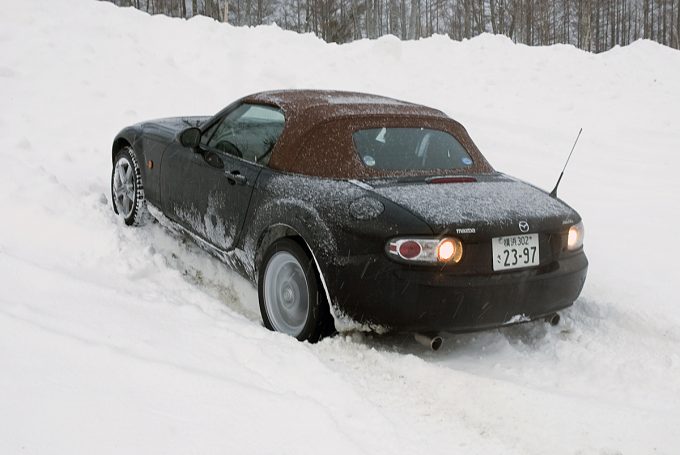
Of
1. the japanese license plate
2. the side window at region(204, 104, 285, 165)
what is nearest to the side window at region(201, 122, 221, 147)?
the side window at region(204, 104, 285, 165)

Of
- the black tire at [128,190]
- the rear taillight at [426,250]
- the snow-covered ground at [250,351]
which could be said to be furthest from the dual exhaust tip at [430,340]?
the black tire at [128,190]

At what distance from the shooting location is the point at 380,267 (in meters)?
3.63

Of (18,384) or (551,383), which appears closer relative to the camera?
(18,384)

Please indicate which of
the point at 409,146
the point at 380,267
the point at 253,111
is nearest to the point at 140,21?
the point at 253,111

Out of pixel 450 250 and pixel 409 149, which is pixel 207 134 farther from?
pixel 450 250

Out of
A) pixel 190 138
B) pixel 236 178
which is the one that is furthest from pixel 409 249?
pixel 190 138

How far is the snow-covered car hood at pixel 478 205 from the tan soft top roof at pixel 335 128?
0.29 meters

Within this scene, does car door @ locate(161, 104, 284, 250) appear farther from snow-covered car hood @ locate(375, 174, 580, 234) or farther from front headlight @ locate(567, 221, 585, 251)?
front headlight @ locate(567, 221, 585, 251)

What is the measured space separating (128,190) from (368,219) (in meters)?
3.17

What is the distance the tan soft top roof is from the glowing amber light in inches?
30.1

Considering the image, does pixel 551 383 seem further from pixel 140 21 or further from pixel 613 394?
pixel 140 21

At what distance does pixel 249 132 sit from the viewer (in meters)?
4.84

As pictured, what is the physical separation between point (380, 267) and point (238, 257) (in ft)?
4.26

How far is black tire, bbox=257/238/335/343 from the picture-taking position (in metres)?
3.88
